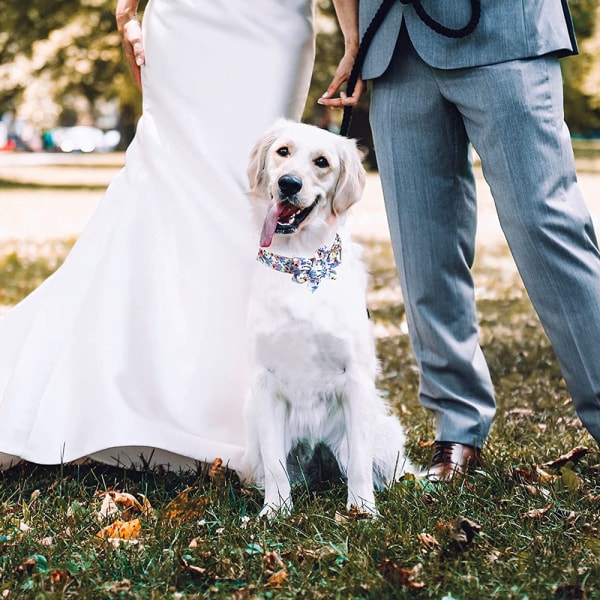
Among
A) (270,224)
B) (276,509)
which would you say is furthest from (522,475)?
(270,224)

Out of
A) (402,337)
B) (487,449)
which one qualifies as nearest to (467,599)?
(487,449)

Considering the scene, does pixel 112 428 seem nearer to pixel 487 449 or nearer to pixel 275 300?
pixel 275 300

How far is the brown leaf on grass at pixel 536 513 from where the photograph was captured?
291 cm

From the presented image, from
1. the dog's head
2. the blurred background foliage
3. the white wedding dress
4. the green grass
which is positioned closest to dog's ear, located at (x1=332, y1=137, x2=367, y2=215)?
the dog's head

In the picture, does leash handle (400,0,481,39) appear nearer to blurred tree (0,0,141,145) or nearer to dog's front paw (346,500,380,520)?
dog's front paw (346,500,380,520)

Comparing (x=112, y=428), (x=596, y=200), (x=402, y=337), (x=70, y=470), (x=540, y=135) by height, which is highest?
(x=540, y=135)

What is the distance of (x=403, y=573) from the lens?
2479 mm

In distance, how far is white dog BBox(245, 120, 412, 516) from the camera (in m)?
3.12

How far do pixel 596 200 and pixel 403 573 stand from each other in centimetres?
1494

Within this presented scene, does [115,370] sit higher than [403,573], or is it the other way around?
[403,573]

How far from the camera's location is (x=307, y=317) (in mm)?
3104

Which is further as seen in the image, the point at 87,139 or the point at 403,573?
the point at 87,139

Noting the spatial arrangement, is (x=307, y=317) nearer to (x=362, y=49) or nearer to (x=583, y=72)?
(x=362, y=49)

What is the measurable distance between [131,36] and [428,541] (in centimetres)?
228
